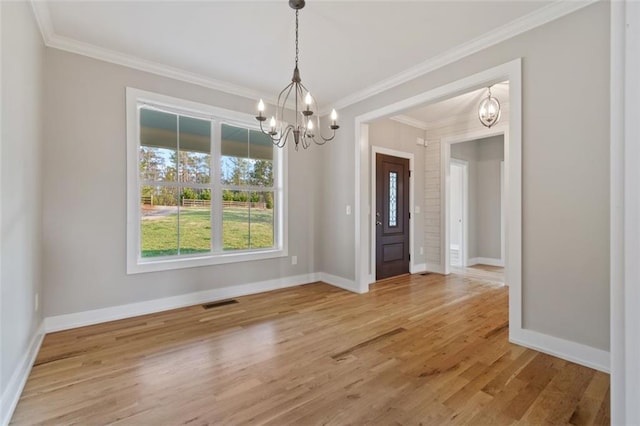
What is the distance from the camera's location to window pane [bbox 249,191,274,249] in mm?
4332

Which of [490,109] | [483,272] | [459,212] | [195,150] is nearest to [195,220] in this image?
[195,150]

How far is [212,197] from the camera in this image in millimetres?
3939

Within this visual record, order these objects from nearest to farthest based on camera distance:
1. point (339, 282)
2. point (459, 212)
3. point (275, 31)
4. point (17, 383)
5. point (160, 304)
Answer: point (17, 383) < point (275, 31) < point (160, 304) < point (339, 282) < point (459, 212)

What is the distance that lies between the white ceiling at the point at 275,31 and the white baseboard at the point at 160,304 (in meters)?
2.64

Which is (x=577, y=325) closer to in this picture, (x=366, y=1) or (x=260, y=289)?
(x=366, y=1)

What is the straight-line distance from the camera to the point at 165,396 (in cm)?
196

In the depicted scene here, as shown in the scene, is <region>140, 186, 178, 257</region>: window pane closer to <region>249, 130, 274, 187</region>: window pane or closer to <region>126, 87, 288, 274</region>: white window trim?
<region>126, 87, 288, 274</region>: white window trim

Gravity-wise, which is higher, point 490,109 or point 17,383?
point 490,109

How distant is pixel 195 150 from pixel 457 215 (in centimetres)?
531

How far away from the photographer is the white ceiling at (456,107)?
4285mm

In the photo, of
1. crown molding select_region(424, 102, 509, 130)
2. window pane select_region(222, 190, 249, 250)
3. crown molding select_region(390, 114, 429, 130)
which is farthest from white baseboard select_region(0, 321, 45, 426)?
crown molding select_region(424, 102, 509, 130)

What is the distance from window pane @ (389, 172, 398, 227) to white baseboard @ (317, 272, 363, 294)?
1386 mm

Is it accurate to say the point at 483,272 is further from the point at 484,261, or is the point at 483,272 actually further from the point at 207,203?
the point at 207,203

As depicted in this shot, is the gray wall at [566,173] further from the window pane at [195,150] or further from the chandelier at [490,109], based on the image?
the window pane at [195,150]
